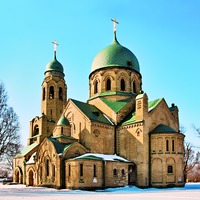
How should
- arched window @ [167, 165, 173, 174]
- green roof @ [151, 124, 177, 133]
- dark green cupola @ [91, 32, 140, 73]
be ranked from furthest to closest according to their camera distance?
1. dark green cupola @ [91, 32, 140, 73]
2. green roof @ [151, 124, 177, 133]
3. arched window @ [167, 165, 173, 174]

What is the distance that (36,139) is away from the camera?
154 ft

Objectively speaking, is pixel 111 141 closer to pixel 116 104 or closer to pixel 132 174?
pixel 132 174

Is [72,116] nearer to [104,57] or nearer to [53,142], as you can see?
[53,142]

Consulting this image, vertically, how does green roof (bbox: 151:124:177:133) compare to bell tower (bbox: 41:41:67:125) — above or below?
below

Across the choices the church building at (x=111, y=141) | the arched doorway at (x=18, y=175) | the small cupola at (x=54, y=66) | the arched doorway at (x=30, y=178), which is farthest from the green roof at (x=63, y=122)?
the small cupola at (x=54, y=66)

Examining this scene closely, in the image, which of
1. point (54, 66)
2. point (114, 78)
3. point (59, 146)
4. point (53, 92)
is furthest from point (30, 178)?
point (54, 66)

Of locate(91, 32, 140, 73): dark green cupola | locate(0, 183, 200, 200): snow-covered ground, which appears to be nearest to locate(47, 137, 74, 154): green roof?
locate(0, 183, 200, 200): snow-covered ground

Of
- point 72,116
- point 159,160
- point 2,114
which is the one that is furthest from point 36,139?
point 159,160

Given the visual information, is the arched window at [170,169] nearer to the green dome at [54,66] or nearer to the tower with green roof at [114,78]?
the tower with green roof at [114,78]

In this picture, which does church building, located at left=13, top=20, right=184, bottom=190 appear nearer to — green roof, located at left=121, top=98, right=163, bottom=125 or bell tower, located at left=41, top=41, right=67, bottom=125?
green roof, located at left=121, top=98, right=163, bottom=125

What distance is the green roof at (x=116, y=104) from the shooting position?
38.6 m

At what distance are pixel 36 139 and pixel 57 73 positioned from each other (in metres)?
12.1

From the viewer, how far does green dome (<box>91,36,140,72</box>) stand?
42025 mm

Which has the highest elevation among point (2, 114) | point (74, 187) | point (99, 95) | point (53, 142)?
point (99, 95)
